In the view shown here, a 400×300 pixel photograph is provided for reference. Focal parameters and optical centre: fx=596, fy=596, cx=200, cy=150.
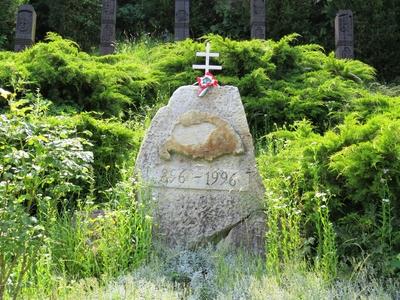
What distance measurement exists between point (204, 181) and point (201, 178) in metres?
0.03

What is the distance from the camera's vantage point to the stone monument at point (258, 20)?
32.5 feet

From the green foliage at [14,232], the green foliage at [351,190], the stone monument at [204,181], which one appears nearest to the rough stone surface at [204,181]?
the stone monument at [204,181]

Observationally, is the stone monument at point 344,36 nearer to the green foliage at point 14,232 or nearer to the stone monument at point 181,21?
the stone monument at point 181,21

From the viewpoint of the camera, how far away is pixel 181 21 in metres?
10.4

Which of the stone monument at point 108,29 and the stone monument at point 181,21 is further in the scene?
the stone monument at point 181,21

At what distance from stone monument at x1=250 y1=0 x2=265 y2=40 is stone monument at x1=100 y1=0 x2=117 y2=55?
2.37 metres

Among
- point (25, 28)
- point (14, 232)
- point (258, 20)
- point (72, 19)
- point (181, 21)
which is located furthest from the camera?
point (72, 19)

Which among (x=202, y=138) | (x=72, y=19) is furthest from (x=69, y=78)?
(x=72, y=19)

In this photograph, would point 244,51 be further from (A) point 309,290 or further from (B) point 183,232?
(A) point 309,290

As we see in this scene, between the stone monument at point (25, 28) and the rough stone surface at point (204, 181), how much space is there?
18.8 ft

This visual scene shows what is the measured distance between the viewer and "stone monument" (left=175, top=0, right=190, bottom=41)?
10.3 m

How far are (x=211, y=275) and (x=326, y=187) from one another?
98 cm

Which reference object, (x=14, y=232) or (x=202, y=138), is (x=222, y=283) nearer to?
(x=202, y=138)

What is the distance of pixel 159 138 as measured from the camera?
432 cm
